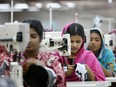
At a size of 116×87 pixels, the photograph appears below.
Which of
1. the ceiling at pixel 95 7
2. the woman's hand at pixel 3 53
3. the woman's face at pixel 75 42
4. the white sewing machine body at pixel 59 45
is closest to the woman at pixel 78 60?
the woman's face at pixel 75 42

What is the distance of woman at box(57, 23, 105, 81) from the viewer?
3.36m

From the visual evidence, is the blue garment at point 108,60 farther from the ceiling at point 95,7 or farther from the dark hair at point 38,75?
the ceiling at point 95,7

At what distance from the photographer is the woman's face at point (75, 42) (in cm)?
346

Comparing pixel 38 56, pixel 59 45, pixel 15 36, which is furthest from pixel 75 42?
pixel 15 36

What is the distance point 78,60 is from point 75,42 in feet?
0.63

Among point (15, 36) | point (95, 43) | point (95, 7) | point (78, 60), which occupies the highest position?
point (95, 7)

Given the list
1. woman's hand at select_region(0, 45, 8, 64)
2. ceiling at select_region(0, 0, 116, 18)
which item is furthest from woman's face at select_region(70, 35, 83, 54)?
ceiling at select_region(0, 0, 116, 18)

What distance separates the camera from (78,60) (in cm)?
357

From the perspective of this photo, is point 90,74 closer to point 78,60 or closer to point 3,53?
point 78,60

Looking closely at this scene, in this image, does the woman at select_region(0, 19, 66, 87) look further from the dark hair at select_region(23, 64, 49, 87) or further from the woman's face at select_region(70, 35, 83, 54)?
the woman's face at select_region(70, 35, 83, 54)

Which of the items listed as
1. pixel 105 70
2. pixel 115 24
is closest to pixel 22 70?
pixel 105 70

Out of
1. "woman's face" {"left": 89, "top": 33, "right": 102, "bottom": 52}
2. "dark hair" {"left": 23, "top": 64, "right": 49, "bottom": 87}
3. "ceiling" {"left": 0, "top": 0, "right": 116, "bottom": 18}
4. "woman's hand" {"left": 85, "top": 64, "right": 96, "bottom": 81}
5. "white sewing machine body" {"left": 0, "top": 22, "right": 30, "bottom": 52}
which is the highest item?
"ceiling" {"left": 0, "top": 0, "right": 116, "bottom": 18}

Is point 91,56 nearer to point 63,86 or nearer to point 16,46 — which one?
point 63,86

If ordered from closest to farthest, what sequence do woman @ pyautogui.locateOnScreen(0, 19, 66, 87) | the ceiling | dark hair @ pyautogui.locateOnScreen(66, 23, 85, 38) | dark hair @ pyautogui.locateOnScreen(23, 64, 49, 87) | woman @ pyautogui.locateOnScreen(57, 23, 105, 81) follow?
dark hair @ pyautogui.locateOnScreen(23, 64, 49, 87)
woman @ pyautogui.locateOnScreen(0, 19, 66, 87)
woman @ pyautogui.locateOnScreen(57, 23, 105, 81)
dark hair @ pyautogui.locateOnScreen(66, 23, 85, 38)
the ceiling
